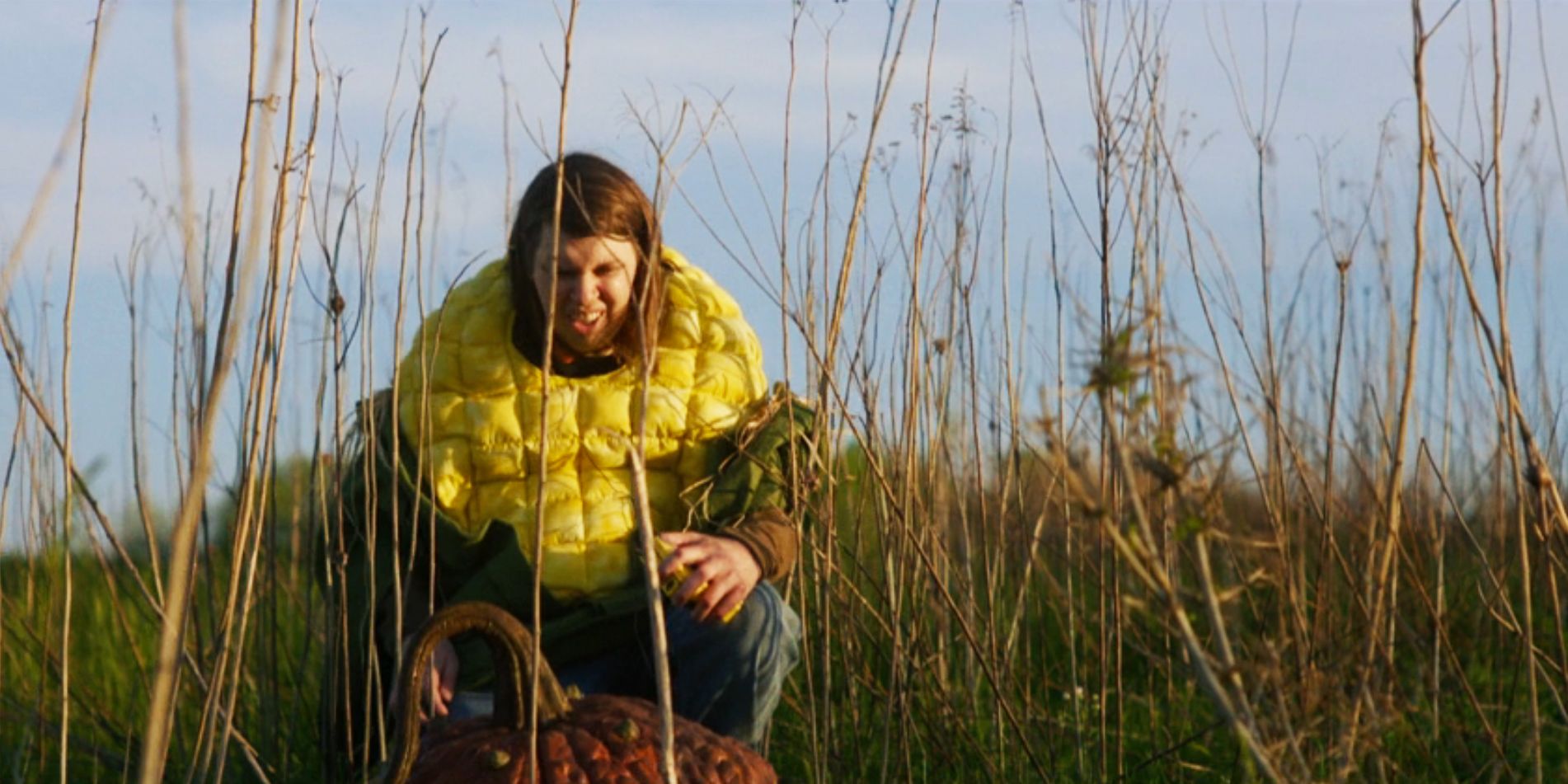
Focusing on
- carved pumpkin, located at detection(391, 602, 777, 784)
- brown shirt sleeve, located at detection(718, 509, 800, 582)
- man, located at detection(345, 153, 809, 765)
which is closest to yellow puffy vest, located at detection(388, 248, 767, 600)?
man, located at detection(345, 153, 809, 765)

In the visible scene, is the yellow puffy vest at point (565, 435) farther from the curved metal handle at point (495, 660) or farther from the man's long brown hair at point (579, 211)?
the curved metal handle at point (495, 660)

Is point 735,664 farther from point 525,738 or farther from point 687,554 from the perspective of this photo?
point 525,738

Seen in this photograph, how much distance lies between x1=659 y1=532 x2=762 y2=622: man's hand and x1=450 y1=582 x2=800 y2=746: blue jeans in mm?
96

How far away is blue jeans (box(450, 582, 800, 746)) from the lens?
2.21 m

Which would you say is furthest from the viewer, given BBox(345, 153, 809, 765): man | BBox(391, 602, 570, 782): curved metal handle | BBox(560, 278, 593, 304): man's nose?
BBox(345, 153, 809, 765): man

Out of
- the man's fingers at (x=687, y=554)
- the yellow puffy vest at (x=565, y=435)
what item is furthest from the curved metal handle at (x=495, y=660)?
the yellow puffy vest at (x=565, y=435)

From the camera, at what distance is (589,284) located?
83.0 inches

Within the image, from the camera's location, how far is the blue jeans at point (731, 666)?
221 centimetres

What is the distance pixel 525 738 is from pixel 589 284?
0.73 m

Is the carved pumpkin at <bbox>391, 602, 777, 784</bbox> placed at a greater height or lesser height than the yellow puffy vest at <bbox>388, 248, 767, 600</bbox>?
lesser

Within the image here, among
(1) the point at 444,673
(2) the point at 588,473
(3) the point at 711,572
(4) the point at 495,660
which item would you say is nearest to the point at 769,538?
(3) the point at 711,572

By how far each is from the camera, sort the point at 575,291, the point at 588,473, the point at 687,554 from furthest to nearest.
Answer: the point at 588,473
the point at 575,291
the point at 687,554

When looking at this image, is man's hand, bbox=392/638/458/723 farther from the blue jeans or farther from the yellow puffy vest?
the yellow puffy vest

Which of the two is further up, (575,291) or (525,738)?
(575,291)
